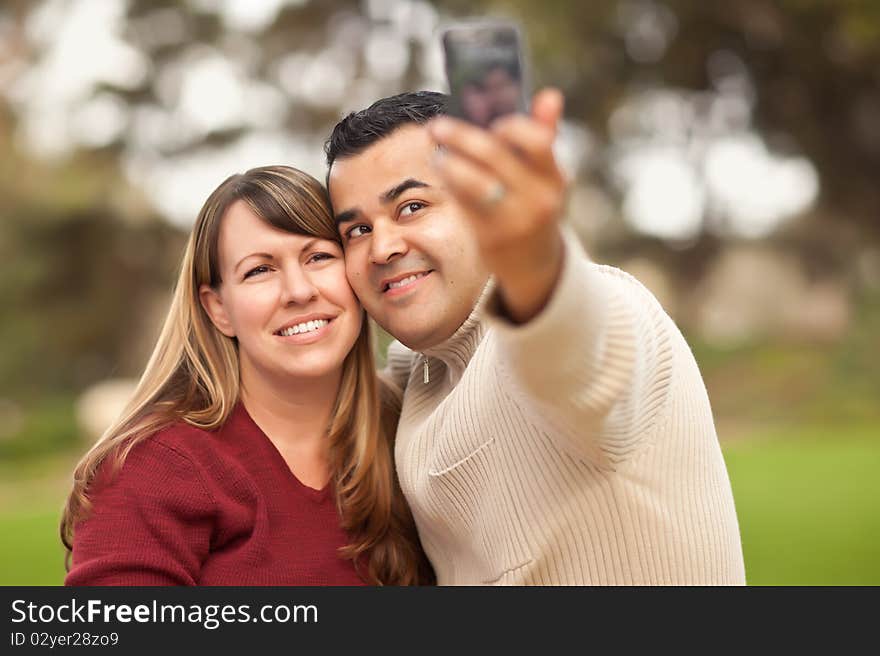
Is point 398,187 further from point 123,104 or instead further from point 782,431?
point 123,104

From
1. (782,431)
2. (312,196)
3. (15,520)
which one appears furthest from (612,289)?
(782,431)

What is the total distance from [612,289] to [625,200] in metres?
14.4

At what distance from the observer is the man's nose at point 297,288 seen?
7.88ft

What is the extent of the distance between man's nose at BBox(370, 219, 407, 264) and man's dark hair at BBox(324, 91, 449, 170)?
0.21 meters

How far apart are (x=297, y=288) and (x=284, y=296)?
0.13ft

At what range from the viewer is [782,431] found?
44.0 ft

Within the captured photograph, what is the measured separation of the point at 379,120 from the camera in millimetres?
2455

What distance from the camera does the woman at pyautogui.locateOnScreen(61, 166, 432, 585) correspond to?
219 centimetres

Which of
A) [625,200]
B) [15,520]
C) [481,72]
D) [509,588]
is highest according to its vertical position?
[625,200]

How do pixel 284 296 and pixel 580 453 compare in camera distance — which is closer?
pixel 580 453

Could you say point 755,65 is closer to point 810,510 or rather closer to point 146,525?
point 810,510

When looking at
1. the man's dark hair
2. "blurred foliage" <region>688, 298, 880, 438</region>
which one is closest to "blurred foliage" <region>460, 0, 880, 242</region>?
"blurred foliage" <region>688, 298, 880, 438</region>

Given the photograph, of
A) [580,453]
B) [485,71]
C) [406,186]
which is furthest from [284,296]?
[485,71]

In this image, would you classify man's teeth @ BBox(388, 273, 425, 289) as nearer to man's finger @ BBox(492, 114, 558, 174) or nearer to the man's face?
the man's face
